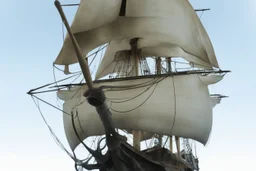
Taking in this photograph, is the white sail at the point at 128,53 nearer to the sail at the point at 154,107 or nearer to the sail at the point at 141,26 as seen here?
the sail at the point at 141,26

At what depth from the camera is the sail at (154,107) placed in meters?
13.5

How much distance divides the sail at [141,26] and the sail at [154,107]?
1.13 m

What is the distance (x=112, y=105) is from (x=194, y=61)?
14.0ft

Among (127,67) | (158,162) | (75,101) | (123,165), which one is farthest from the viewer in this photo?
(127,67)

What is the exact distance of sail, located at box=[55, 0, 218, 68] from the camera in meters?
12.4

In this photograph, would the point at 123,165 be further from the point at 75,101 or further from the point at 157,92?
the point at 75,101

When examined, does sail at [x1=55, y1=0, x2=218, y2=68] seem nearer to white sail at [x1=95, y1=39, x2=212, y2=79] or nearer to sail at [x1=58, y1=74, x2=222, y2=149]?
white sail at [x1=95, y1=39, x2=212, y2=79]

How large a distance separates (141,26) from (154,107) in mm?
2480

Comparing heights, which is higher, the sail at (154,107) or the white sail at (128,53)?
the white sail at (128,53)

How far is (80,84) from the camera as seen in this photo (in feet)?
46.6

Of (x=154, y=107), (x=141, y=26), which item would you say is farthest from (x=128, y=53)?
(x=154, y=107)

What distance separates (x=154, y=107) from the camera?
13664mm

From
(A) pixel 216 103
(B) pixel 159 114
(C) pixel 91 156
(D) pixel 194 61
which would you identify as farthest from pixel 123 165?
(A) pixel 216 103

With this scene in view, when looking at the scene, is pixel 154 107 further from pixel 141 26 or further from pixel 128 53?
pixel 128 53
